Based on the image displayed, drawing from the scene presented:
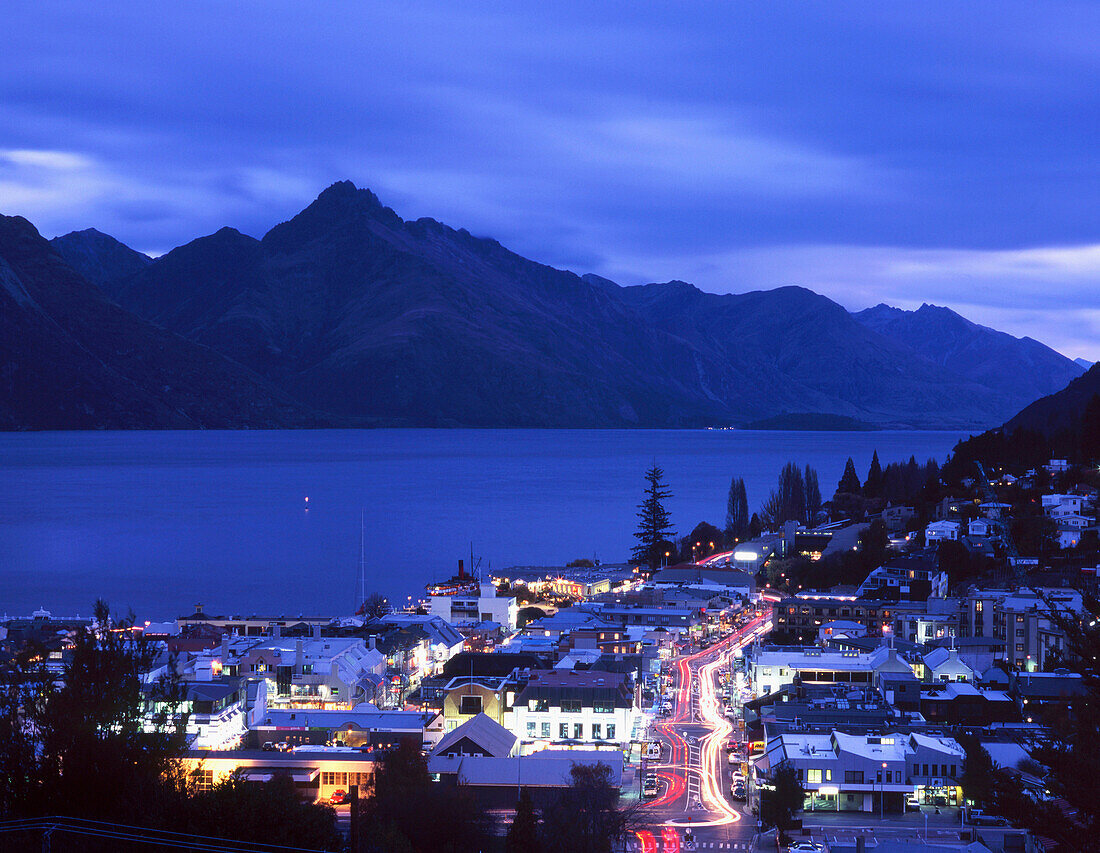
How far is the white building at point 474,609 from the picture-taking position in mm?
35750

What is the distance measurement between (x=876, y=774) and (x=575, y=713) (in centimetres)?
557

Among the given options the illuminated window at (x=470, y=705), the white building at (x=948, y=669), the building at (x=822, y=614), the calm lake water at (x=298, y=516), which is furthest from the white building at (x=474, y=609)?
the white building at (x=948, y=669)

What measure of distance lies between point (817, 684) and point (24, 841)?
17614 mm

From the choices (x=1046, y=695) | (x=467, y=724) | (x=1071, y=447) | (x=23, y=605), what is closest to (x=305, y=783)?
(x=467, y=724)

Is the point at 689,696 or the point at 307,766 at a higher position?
the point at 307,766

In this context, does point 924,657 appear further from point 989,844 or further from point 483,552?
point 483,552

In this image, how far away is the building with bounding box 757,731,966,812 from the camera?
55.9ft

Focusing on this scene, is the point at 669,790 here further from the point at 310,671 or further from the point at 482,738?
the point at 310,671

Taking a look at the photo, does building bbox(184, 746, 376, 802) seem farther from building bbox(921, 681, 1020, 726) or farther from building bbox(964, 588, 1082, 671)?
building bbox(964, 588, 1082, 671)

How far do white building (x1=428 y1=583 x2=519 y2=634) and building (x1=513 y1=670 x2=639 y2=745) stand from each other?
14.1m

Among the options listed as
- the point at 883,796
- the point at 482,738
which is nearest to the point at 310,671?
the point at 482,738

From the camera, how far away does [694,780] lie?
712 inches

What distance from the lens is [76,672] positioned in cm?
1132

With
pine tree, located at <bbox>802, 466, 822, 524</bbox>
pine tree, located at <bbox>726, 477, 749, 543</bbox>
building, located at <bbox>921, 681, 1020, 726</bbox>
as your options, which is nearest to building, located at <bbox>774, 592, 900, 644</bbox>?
building, located at <bbox>921, 681, 1020, 726</bbox>
